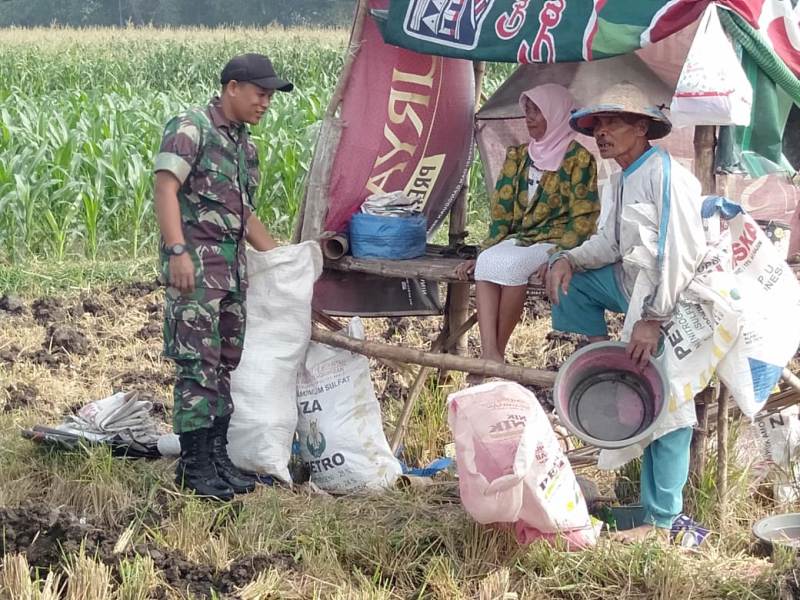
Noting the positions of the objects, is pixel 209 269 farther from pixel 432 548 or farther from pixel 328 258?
pixel 432 548

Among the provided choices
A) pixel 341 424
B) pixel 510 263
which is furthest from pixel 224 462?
pixel 510 263

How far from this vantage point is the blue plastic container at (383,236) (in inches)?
225

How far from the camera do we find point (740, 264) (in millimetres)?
4500

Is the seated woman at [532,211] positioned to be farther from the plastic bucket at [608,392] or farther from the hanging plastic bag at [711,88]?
the hanging plastic bag at [711,88]

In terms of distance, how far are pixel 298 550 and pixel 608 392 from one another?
3.99 ft

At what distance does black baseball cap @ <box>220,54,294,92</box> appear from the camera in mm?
4789

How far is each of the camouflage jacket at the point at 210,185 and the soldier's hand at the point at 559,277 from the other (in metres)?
1.22

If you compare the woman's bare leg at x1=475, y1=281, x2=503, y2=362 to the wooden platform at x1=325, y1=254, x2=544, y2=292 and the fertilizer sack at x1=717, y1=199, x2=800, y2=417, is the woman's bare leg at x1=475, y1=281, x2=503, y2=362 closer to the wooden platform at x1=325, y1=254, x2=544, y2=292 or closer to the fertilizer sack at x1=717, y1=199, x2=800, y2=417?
the wooden platform at x1=325, y1=254, x2=544, y2=292

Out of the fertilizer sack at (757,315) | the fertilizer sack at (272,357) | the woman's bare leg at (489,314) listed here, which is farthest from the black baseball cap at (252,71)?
the fertilizer sack at (757,315)

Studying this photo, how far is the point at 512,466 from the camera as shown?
13.5ft

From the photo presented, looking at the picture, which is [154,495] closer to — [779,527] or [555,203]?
[555,203]

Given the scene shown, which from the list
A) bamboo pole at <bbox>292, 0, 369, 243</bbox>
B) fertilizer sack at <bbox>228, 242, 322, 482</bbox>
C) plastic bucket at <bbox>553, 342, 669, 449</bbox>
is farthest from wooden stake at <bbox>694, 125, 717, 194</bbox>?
bamboo pole at <bbox>292, 0, 369, 243</bbox>

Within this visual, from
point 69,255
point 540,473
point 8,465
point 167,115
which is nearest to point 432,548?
point 540,473

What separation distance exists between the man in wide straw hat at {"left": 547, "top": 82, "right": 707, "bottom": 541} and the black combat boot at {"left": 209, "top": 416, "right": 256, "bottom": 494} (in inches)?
56.7
